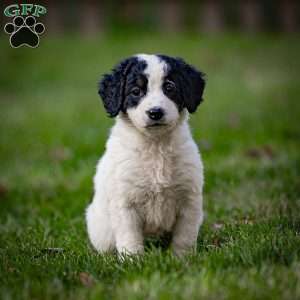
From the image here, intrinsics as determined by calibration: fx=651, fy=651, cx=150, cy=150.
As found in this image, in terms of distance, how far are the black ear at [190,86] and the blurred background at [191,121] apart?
1.01 meters

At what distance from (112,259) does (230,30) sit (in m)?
17.2

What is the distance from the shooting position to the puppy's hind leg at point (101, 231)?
512cm

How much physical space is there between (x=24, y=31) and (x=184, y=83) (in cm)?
136

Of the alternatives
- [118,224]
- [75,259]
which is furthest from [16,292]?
[118,224]

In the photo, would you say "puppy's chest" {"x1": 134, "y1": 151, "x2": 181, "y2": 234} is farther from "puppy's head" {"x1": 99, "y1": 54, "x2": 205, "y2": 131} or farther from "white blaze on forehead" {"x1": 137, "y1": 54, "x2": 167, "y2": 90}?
"white blaze on forehead" {"x1": 137, "y1": 54, "x2": 167, "y2": 90}

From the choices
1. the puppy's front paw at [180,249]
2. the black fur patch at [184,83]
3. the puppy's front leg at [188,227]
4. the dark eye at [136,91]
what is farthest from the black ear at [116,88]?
the puppy's front paw at [180,249]

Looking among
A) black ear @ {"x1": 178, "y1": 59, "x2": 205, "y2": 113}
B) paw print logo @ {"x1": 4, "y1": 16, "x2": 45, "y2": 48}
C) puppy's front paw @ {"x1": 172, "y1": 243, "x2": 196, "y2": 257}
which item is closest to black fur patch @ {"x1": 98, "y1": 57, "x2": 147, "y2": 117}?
black ear @ {"x1": 178, "y1": 59, "x2": 205, "y2": 113}

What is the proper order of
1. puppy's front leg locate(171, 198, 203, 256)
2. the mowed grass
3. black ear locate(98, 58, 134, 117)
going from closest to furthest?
the mowed grass < puppy's front leg locate(171, 198, 203, 256) < black ear locate(98, 58, 134, 117)

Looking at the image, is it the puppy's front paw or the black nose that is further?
the puppy's front paw

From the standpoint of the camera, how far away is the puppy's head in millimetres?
4598

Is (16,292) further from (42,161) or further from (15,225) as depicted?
(42,161)

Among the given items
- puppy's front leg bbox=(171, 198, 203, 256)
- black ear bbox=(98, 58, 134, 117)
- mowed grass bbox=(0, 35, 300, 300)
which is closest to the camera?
mowed grass bbox=(0, 35, 300, 300)

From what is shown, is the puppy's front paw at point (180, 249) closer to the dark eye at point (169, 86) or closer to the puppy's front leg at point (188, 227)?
the puppy's front leg at point (188, 227)

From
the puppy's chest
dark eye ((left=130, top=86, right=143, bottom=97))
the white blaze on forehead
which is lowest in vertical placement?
the puppy's chest
